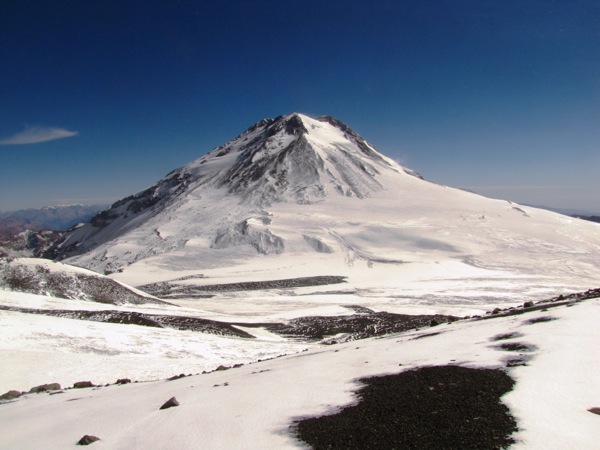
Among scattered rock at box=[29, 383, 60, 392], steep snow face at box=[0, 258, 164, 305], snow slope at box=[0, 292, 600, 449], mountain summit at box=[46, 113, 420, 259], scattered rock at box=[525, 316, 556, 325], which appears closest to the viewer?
snow slope at box=[0, 292, 600, 449]

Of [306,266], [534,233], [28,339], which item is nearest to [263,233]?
[306,266]

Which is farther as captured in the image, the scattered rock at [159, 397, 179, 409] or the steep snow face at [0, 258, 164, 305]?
the steep snow face at [0, 258, 164, 305]

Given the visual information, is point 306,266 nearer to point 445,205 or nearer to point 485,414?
point 445,205

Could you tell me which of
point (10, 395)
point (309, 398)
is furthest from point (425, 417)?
point (10, 395)

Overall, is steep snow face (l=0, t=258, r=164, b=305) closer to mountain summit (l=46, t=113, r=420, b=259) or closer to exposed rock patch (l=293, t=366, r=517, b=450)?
exposed rock patch (l=293, t=366, r=517, b=450)

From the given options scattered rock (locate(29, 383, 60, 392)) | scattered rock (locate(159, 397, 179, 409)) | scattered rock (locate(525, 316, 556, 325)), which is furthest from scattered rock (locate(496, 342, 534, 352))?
scattered rock (locate(29, 383, 60, 392))

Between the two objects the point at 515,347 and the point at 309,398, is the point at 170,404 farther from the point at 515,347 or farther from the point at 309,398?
the point at 515,347
